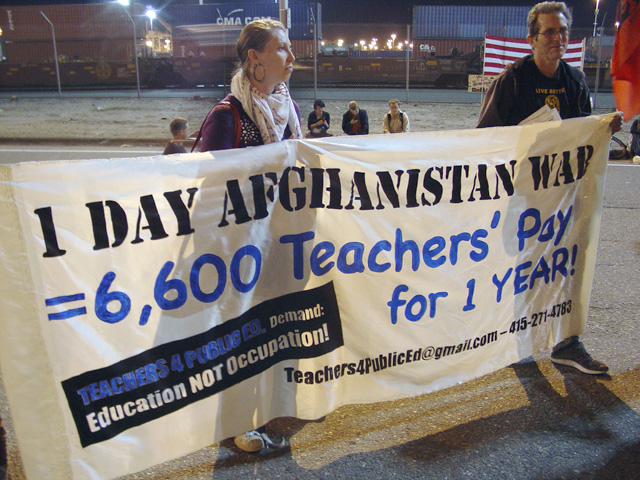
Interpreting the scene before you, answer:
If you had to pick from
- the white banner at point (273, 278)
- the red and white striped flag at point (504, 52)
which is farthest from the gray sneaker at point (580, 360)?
the red and white striped flag at point (504, 52)

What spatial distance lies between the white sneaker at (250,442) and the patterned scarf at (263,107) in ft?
4.40

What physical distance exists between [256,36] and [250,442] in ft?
6.04

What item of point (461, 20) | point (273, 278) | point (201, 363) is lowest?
point (201, 363)

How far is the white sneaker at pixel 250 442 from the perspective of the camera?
2521mm

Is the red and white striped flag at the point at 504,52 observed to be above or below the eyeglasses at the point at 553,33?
above

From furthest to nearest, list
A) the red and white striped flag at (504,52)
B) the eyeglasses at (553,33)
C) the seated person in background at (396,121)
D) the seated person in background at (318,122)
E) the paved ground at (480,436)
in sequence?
1. the red and white striped flag at (504,52)
2. the seated person in background at (318,122)
3. the seated person in background at (396,121)
4. the eyeglasses at (553,33)
5. the paved ground at (480,436)

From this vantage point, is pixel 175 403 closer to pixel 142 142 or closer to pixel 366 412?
pixel 366 412

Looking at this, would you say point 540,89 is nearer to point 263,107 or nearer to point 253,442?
point 263,107

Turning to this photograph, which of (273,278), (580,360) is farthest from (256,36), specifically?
(580,360)

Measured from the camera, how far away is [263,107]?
2467 millimetres

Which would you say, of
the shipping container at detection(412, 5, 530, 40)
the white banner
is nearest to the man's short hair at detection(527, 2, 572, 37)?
the white banner

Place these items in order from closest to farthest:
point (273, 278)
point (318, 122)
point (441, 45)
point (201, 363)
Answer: point (201, 363) < point (273, 278) < point (318, 122) < point (441, 45)

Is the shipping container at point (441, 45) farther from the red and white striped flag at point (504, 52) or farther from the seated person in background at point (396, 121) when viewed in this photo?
the seated person in background at point (396, 121)

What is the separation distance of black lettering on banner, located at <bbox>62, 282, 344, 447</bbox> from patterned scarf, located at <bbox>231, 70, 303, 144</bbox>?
2.43 feet
